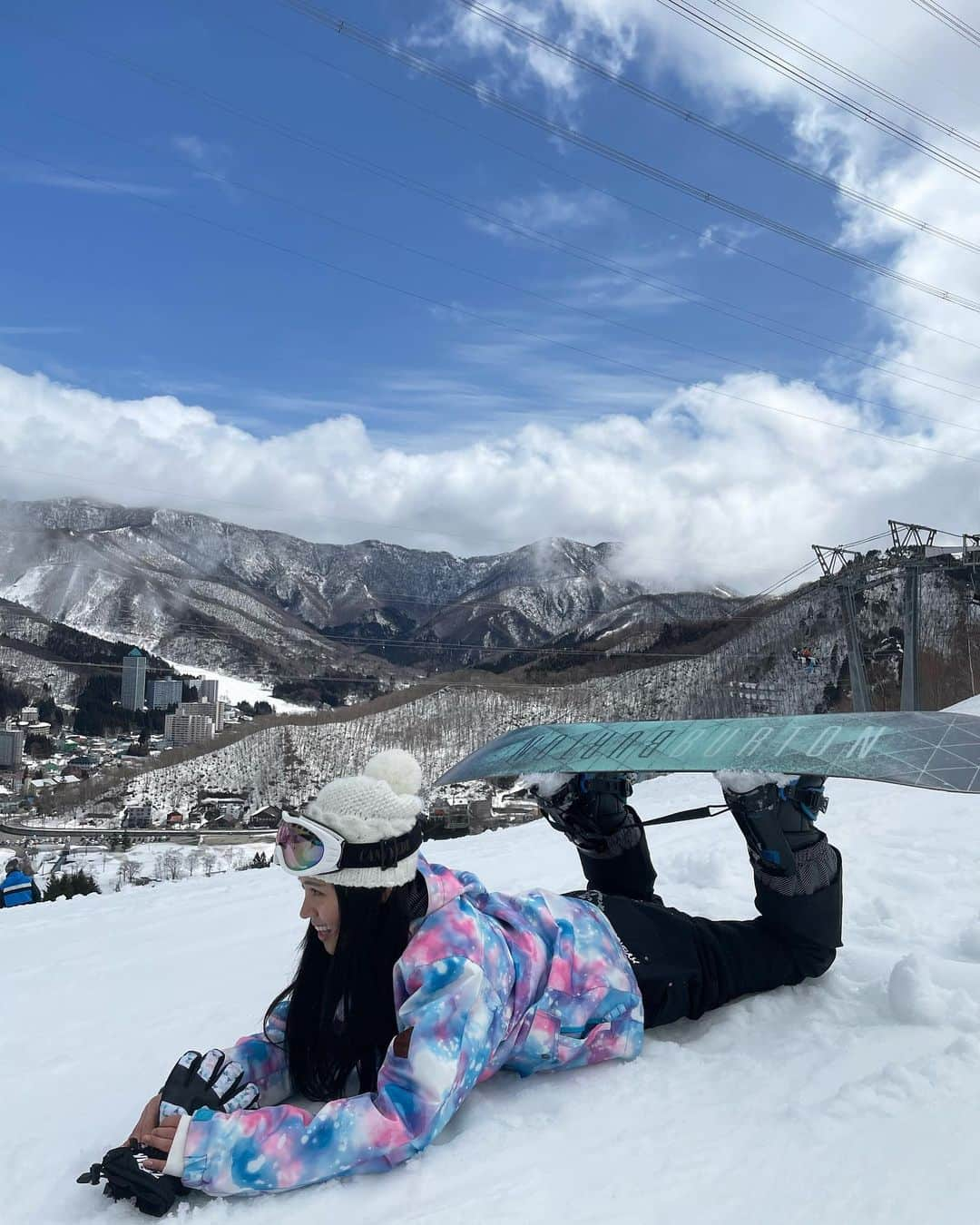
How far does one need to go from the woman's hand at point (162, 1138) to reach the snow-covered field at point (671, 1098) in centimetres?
13

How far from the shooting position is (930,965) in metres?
3.29

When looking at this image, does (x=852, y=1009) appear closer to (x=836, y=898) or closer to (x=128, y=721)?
(x=836, y=898)

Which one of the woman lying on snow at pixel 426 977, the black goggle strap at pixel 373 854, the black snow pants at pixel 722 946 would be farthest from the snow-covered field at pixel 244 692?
the black goggle strap at pixel 373 854

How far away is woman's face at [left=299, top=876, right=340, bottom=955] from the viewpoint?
248 cm

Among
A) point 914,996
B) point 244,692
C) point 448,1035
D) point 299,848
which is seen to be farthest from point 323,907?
point 244,692

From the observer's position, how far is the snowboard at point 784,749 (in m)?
2.82

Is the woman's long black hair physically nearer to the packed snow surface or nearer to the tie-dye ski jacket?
the tie-dye ski jacket

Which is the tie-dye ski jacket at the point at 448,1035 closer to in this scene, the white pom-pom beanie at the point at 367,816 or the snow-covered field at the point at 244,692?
the white pom-pom beanie at the point at 367,816

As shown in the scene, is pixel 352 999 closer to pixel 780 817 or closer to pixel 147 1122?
pixel 147 1122

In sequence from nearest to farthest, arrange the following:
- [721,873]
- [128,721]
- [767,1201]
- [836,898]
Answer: [767,1201] → [836,898] → [721,873] → [128,721]

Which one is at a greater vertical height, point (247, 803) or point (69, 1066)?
point (69, 1066)

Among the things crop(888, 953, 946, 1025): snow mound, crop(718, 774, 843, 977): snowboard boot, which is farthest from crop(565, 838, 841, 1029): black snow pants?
crop(888, 953, 946, 1025): snow mound

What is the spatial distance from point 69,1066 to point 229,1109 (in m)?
1.29

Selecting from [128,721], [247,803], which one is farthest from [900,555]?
[128,721]
